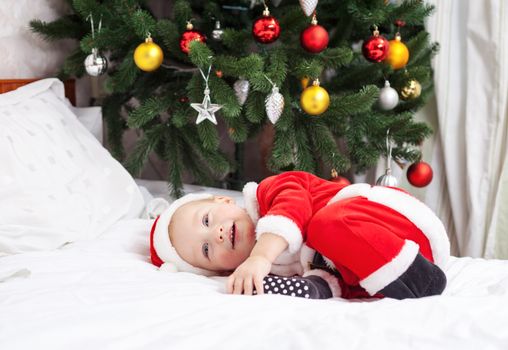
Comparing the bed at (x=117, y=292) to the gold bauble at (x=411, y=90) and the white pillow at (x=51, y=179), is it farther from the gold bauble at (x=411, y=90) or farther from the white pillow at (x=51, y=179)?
the gold bauble at (x=411, y=90)

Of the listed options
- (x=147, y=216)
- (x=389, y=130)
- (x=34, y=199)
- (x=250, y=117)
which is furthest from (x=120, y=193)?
(x=389, y=130)

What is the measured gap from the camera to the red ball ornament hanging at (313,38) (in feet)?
5.21

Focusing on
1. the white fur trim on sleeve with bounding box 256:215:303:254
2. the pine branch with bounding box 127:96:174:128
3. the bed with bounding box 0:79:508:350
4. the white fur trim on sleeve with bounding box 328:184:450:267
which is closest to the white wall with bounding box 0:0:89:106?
the bed with bounding box 0:79:508:350

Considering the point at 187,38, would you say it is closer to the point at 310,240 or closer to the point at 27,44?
the point at 27,44

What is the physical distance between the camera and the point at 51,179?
4.78 ft

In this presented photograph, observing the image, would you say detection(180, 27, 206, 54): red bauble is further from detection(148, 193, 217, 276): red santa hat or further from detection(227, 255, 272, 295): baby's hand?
detection(227, 255, 272, 295): baby's hand

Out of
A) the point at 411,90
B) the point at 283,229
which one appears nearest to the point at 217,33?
the point at 411,90

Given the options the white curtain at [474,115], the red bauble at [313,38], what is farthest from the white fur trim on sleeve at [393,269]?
the white curtain at [474,115]

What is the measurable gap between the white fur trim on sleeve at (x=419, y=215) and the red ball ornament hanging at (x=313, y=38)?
1.85ft

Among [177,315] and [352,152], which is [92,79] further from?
[177,315]

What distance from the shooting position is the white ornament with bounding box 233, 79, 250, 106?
1.63 metres

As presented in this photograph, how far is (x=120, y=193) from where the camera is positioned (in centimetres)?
161

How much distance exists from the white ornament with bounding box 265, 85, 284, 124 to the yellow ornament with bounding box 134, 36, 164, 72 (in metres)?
0.33

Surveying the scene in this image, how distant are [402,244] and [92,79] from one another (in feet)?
5.01
